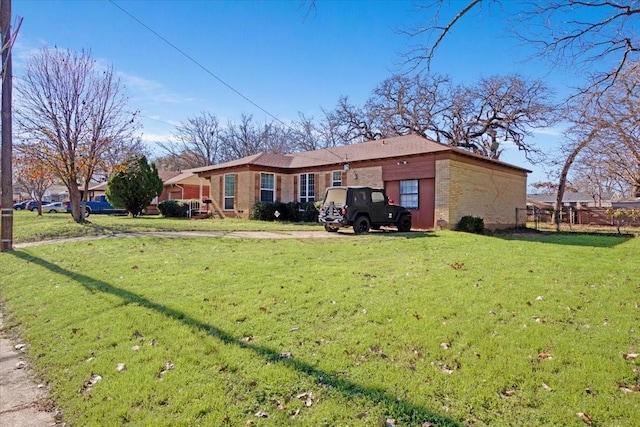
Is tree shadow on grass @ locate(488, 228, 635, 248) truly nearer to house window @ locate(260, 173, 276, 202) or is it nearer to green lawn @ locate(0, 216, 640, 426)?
green lawn @ locate(0, 216, 640, 426)

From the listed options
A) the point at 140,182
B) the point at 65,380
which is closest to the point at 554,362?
the point at 65,380

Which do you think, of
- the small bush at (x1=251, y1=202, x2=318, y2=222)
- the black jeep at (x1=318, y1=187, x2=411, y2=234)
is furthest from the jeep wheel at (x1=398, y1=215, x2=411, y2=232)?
the small bush at (x1=251, y1=202, x2=318, y2=222)

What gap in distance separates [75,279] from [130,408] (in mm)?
5149

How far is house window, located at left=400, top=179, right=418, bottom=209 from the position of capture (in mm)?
18152

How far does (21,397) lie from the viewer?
145 inches

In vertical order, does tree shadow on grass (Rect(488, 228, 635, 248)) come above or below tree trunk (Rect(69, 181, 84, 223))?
below

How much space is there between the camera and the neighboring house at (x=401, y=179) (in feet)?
56.1

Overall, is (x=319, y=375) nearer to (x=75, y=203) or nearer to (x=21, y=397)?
(x=21, y=397)

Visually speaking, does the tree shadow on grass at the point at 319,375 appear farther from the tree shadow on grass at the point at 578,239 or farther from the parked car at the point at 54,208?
the parked car at the point at 54,208

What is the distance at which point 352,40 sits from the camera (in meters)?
9.24

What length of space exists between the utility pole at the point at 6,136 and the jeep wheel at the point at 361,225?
10587 mm

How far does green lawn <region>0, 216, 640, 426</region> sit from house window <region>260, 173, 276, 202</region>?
15.5m

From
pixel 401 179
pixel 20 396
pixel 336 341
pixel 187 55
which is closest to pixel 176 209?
pixel 401 179

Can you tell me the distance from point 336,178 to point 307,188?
7.95 feet
